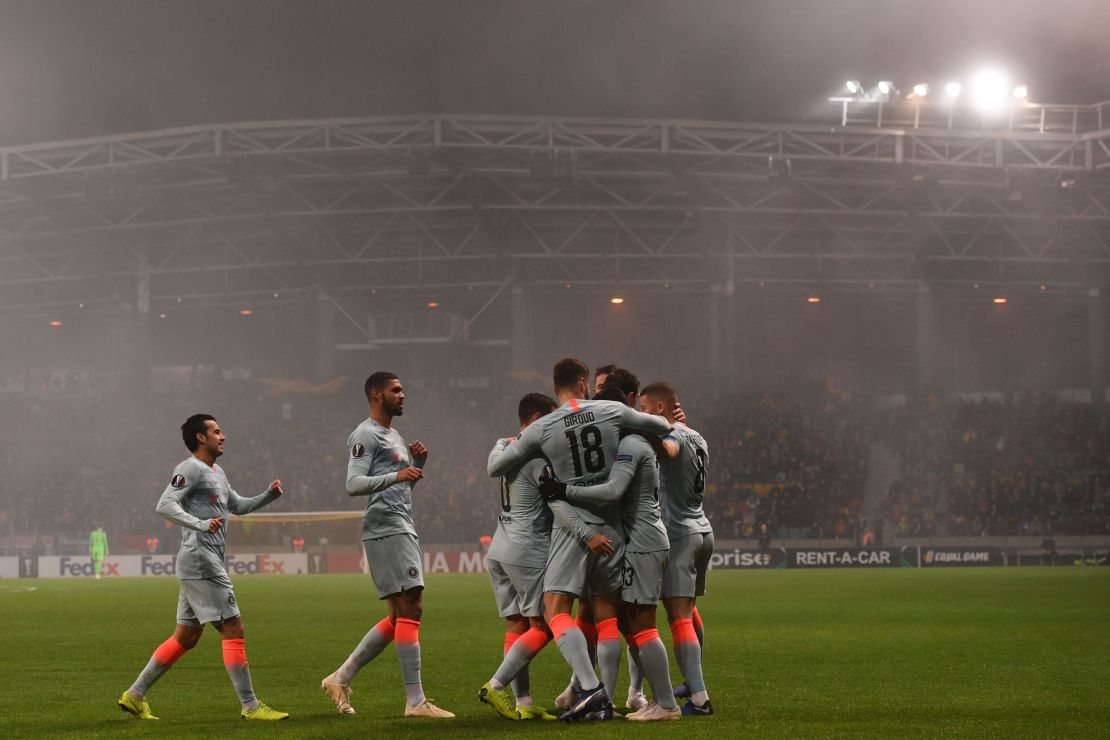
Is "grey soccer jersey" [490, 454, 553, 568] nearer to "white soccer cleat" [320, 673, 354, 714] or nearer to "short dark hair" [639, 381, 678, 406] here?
"short dark hair" [639, 381, 678, 406]

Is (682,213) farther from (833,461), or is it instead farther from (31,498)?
(31,498)

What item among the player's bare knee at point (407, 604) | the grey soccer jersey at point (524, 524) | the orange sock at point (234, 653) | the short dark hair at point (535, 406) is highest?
the short dark hair at point (535, 406)

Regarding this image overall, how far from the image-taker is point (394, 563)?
8742mm

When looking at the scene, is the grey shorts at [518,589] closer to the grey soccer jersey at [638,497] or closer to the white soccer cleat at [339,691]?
the grey soccer jersey at [638,497]

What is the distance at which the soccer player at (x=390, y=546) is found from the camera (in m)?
8.70

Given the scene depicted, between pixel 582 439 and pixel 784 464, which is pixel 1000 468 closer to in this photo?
pixel 784 464

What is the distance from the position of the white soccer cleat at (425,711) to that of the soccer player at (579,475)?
1024mm

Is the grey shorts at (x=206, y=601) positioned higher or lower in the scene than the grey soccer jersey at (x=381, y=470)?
lower

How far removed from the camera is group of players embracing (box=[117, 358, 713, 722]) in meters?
8.04

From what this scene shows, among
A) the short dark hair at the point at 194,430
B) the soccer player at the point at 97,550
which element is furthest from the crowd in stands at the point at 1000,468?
the short dark hair at the point at 194,430

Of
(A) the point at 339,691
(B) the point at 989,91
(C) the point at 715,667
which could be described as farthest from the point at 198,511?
(B) the point at 989,91

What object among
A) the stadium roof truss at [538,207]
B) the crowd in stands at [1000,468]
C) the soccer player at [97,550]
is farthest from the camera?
the crowd in stands at [1000,468]

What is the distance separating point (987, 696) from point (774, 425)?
35808 mm

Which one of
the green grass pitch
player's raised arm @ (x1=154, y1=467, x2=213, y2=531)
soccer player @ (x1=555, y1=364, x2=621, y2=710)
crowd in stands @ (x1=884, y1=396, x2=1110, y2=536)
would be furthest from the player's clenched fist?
crowd in stands @ (x1=884, y1=396, x2=1110, y2=536)
